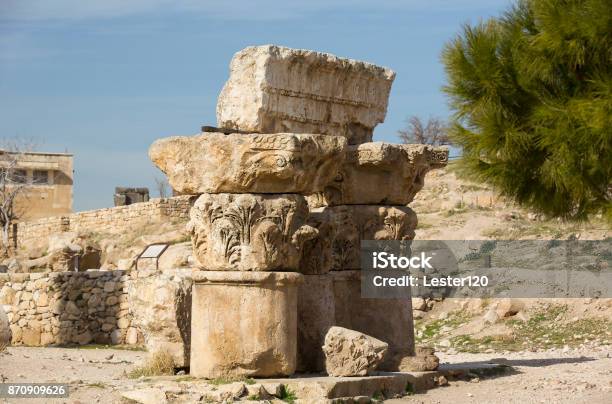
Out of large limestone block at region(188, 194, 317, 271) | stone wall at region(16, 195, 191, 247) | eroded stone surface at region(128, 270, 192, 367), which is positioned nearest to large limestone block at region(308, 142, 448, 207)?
large limestone block at region(188, 194, 317, 271)

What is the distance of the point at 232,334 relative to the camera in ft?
31.1

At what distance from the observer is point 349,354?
9.81m

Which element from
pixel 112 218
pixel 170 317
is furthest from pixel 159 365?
pixel 112 218

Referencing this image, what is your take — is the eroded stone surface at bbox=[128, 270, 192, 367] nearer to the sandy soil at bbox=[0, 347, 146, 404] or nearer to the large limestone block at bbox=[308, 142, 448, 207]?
the sandy soil at bbox=[0, 347, 146, 404]

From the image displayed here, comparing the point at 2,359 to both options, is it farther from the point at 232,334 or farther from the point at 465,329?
the point at 465,329

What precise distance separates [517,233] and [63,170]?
123ft

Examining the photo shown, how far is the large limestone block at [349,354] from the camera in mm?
9789

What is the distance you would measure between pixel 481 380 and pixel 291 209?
10.9 ft

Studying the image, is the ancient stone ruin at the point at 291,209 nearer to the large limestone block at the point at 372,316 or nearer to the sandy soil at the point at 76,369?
the large limestone block at the point at 372,316

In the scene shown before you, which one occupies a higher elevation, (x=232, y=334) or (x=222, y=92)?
(x=222, y=92)

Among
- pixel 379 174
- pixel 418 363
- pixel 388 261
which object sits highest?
pixel 379 174

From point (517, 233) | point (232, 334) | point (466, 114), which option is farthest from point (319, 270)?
point (517, 233)

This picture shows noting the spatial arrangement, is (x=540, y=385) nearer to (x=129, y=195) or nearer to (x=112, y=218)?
(x=112, y=218)

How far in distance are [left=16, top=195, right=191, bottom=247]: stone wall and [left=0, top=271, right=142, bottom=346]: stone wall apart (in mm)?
13722
